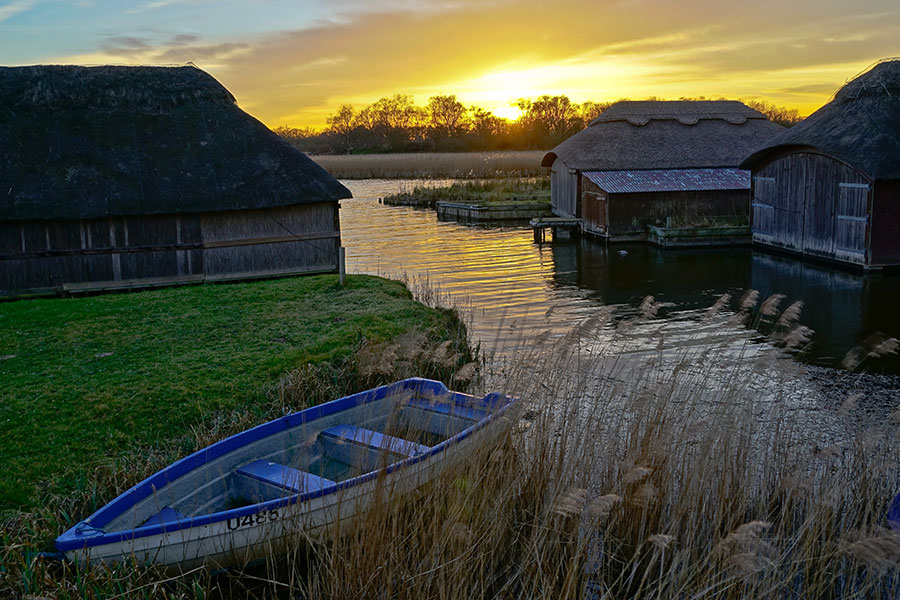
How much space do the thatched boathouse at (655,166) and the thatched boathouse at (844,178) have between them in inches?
183

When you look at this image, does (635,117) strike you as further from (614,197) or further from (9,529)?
(9,529)

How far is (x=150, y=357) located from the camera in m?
11.1

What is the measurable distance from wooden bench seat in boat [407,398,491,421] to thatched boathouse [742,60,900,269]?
698 inches

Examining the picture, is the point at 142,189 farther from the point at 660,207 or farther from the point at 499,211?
the point at 499,211

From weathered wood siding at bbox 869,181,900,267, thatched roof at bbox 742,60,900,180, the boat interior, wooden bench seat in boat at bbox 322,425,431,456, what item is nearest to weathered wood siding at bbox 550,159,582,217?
thatched roof at bbox 742,60,900,180

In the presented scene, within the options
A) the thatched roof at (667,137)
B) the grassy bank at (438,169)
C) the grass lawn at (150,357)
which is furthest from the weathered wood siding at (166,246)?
the grassy bank at (438,169)

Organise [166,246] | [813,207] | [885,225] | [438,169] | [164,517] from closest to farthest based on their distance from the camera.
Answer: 1. [164,517]
2. [166,246]
3. [885,225]
4. [813,207]
5. [438,169]

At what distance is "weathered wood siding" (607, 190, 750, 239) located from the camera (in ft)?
101

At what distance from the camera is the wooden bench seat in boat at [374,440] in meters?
6.36

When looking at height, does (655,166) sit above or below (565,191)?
above

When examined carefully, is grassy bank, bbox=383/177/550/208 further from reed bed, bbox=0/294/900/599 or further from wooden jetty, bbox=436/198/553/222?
reed bed, bbox=0/294/900/599

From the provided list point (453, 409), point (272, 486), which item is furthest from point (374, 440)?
point (272, 486)

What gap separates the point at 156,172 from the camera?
62.2ft

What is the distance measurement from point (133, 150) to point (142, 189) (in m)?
1.39
